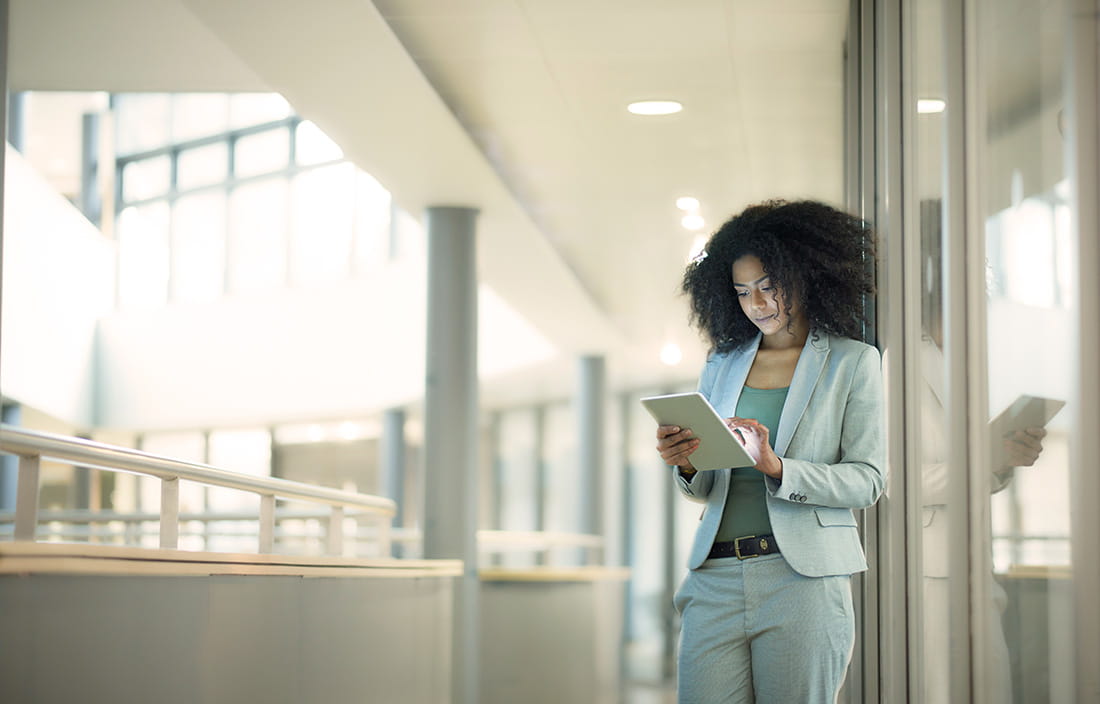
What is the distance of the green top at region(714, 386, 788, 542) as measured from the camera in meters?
2.83

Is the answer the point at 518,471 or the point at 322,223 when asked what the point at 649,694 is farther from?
the point at 518,471

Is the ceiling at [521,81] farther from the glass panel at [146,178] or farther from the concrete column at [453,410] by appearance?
the glass panel at [146,178]

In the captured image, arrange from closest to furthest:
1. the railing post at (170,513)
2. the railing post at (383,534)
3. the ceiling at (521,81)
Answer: the railing post at (170,513), the ceiling at (521,81), the railing post at (383,534)

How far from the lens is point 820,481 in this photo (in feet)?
8.98

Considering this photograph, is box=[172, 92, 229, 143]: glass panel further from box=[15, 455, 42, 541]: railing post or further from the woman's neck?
the woman's neck

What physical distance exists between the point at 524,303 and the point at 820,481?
812cm

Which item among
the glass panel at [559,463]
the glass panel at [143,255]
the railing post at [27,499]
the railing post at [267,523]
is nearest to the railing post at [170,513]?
the railing post at [27,499]

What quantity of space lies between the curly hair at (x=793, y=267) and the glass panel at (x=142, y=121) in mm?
14532

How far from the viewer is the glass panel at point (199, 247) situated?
1602 cm

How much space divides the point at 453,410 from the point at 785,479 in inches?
198

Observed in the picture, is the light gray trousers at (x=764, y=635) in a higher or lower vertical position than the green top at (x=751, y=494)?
lower

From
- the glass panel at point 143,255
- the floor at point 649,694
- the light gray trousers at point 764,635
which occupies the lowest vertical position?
the floor at point 649,694

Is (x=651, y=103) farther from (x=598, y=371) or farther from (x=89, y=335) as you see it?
(x=89, y=335)

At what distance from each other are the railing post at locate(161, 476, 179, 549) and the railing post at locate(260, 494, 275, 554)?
0.70 meters
